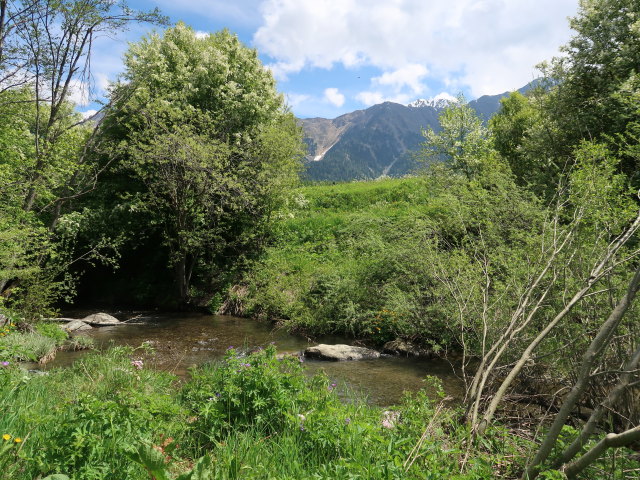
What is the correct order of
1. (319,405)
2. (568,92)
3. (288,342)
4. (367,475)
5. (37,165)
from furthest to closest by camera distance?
(568,92) < (288,342) < (37,165) < (319,405) < (367,475)

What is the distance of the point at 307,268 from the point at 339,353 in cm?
650

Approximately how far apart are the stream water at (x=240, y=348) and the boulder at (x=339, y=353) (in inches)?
10.5

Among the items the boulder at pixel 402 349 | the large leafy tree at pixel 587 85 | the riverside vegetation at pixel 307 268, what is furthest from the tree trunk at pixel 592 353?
the large leafy tree at pixel 587 85

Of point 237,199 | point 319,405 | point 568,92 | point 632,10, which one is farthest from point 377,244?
point 632,10

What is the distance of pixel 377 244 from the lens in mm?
13773

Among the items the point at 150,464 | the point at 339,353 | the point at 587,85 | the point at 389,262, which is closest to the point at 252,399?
the point at 150,464

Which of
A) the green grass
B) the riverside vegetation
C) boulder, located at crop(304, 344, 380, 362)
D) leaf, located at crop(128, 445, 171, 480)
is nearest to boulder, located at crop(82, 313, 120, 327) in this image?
the riverside vegetation

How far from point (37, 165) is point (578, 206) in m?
12.5

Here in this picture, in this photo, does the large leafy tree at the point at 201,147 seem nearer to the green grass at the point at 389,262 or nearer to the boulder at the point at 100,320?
the green grass at the point at 389,262

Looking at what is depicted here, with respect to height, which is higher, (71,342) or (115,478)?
(115,478)

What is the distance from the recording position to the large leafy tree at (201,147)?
15219 millimetres

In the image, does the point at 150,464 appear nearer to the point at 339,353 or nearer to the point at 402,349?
the point at 339,353

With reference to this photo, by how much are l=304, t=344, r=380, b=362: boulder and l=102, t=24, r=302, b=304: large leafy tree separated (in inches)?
291

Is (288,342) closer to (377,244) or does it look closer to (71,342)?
(377,244)
